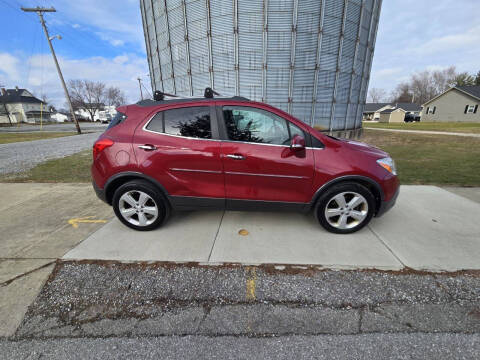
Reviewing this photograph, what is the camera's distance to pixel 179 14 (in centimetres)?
1152

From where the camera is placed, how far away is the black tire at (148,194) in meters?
2.83

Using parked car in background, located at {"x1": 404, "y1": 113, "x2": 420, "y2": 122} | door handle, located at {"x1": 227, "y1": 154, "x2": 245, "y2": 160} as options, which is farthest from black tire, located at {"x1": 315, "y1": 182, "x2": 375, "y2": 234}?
parked car in background, located at {"x1": 404, "y1": 113, "x2": 420, "y2": 122}

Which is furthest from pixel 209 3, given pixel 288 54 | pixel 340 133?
pixel 340 133

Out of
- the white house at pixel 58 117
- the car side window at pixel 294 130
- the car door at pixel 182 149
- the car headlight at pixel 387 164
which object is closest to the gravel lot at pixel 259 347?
the car door at pixel 182 149

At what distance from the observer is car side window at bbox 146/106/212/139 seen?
2.72 metres

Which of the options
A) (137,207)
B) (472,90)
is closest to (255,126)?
(137,207)

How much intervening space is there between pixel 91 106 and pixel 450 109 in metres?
85.7

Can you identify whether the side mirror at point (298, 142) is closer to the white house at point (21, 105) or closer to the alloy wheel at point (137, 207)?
the alloy wheel at point (137, 207)

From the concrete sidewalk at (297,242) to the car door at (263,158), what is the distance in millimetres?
547

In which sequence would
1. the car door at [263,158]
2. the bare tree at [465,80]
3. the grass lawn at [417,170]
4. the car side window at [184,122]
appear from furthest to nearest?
the bare tree at [465,80] < the grass lawn at [417,170] < the car side window at [184,122] < the car door at [263,158]

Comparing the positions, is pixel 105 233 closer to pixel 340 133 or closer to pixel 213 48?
pixel 213 48

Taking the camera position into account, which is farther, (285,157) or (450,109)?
(450,109)

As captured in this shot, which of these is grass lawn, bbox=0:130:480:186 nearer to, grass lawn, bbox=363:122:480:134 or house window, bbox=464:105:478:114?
grass lawn, bbox=363:122:480:134

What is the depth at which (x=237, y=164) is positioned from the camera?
8.71 ft
